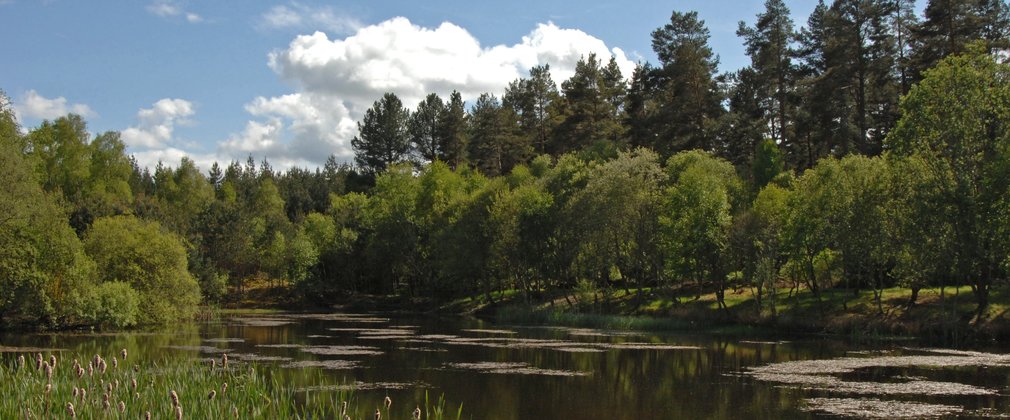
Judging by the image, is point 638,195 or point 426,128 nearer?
point 638,195

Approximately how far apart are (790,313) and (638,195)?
1646cm

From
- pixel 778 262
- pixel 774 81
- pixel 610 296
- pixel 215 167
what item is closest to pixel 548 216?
pixel 610 296

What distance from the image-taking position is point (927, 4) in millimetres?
69688

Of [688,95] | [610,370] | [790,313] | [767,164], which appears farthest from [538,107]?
[610,370]

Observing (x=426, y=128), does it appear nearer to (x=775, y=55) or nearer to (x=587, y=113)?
(x=587, y=113)

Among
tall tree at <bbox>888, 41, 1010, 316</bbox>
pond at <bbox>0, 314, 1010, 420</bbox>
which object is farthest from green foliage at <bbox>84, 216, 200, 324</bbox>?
tall tree at <bbox>888, 41, 1010, 316</bbox>

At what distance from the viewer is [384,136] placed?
442 ft

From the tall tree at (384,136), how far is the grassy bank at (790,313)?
62.1 meters

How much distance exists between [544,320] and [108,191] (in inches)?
3077

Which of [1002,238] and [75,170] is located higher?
[75,170]

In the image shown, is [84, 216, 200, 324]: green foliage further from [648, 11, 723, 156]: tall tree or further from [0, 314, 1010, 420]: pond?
[648, 11, 723, 156]: tall tree

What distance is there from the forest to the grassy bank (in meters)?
1.41

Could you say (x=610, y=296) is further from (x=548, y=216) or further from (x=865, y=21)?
(x=865, y=21)

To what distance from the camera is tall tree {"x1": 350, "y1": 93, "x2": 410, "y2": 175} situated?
442 feet
